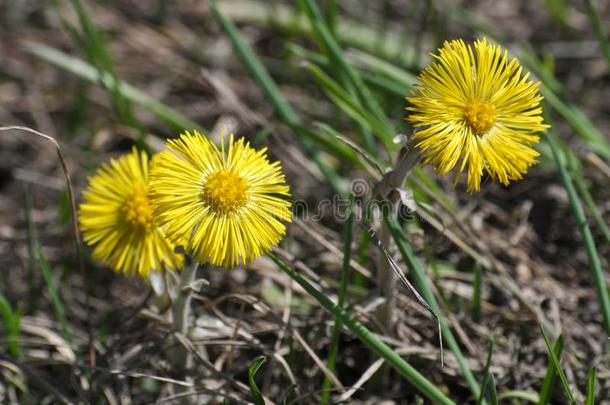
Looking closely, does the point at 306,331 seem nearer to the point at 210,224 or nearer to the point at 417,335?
the point at 417,335

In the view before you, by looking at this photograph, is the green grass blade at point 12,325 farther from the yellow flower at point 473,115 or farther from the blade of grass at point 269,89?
the yellow flower at point 473,115

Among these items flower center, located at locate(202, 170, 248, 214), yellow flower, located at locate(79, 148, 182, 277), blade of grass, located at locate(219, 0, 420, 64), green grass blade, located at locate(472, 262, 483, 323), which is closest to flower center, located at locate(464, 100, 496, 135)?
flower center, located at locate(202, 170, 248, 214)

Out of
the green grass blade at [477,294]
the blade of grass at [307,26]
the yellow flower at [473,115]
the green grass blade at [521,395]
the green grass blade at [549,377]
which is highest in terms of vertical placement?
the blade of grass at [307,26]

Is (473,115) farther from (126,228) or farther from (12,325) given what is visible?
(12,325)

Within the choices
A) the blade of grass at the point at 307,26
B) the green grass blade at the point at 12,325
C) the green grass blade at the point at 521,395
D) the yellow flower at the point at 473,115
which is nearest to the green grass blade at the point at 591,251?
the green grass blade at the point at 521,395

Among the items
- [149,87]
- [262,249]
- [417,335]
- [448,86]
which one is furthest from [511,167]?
[149,87]

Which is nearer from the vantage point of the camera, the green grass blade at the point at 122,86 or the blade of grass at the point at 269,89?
the blade of grass at the point at 269,89

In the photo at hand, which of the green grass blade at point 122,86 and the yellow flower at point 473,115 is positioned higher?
the green grass blade at point 122,86

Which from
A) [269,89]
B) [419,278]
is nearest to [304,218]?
[269,89]
